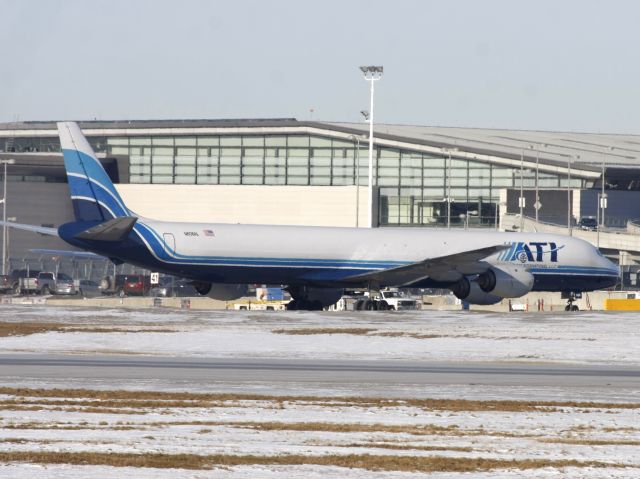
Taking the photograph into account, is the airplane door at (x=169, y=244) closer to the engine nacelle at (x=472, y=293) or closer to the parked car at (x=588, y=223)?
the engine nacelle at (x=472, y=293)

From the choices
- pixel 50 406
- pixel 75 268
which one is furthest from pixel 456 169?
pixel 50 406

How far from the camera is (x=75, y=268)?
4122 inches

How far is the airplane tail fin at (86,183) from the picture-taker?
189 feet

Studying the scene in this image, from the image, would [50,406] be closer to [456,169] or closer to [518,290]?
[518,290]

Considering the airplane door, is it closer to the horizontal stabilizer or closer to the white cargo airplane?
the white cargo airplane

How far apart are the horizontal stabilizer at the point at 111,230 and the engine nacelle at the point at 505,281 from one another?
1677 cm

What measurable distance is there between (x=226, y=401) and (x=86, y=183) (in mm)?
36544

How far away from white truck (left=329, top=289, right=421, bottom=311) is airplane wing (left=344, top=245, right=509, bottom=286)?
3.56 feet

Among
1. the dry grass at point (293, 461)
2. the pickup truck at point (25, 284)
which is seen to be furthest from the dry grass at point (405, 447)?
the pickup truck at point (25, 284)

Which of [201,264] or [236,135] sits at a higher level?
[236,135]

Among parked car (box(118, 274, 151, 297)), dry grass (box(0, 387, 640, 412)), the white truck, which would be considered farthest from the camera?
parked car (box(118, 274, 151, 297))

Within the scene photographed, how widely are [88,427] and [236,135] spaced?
328 ft

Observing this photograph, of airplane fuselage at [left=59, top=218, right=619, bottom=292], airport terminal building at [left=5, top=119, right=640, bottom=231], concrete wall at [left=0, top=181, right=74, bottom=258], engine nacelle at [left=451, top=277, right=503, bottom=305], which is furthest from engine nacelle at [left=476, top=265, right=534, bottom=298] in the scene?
concrete wall at [left=0, top=181, right=74, bottom=258]

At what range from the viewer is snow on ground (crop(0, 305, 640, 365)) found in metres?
36.0
